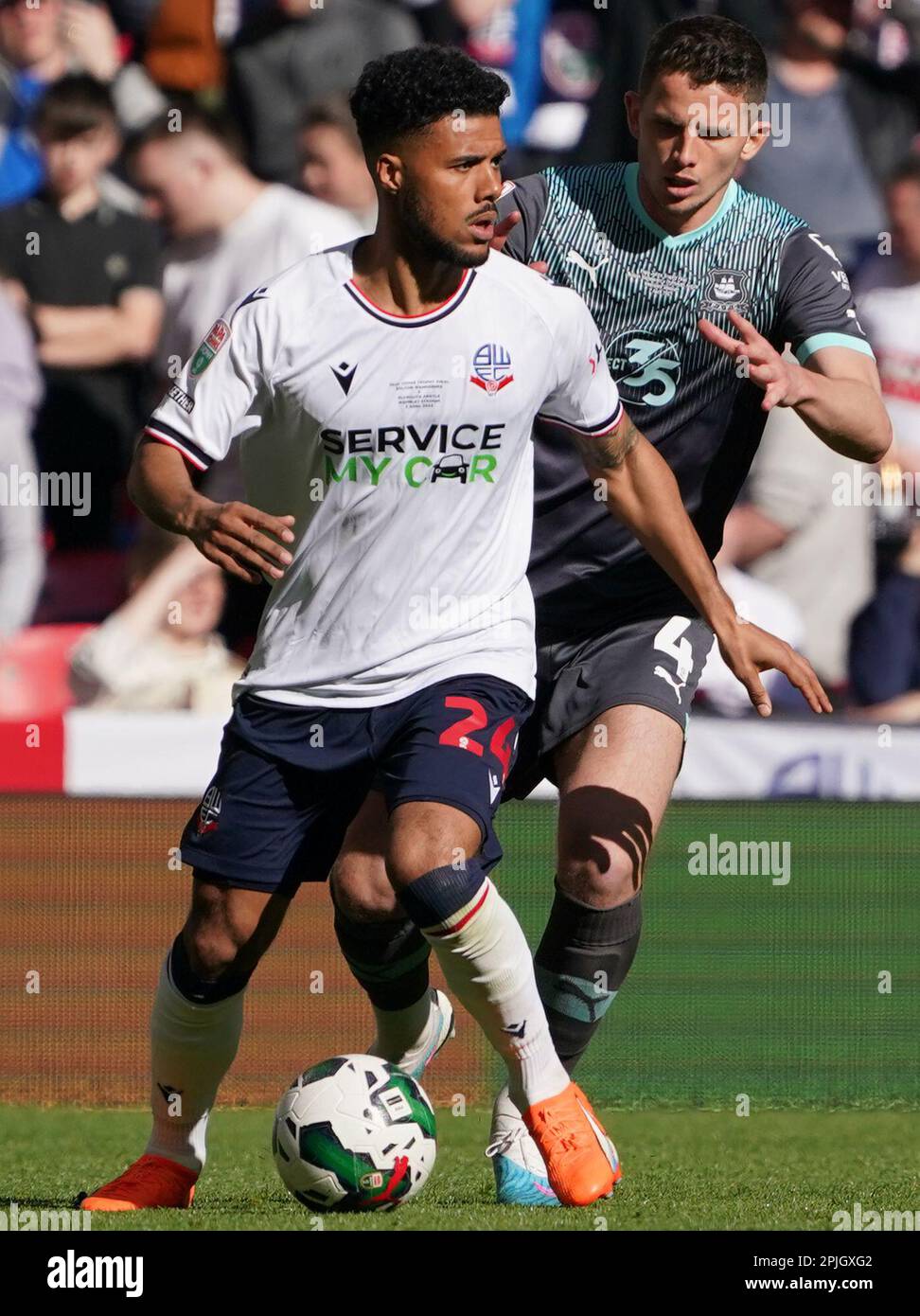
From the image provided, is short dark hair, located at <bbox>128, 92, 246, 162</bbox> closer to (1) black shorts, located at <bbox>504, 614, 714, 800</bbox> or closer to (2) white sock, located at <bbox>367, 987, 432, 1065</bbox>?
(1) black shorts, located at <bbox>504, 614, 714, 800</bbox>

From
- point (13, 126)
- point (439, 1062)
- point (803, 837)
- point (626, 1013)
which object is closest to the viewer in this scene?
point (439, 1062)

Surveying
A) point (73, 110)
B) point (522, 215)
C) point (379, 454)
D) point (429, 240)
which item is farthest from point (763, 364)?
point (73, 110)

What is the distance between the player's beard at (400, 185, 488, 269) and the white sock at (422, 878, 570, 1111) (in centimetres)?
145

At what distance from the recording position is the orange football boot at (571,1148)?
4.73 meters

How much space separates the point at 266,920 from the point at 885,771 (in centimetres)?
770

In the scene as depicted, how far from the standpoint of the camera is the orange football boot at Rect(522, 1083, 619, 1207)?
4.73 m

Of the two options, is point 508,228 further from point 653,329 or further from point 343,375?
point 343,375

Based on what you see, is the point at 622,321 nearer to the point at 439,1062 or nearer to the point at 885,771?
the point at 439,1062

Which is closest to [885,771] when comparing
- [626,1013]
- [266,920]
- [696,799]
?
[696,799]

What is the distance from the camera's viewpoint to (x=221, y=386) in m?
4.82

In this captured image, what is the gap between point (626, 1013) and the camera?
8.98m

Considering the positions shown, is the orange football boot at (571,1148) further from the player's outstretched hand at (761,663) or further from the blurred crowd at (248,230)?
the blurred crowd at (248,230)

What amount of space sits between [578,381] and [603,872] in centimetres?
127
